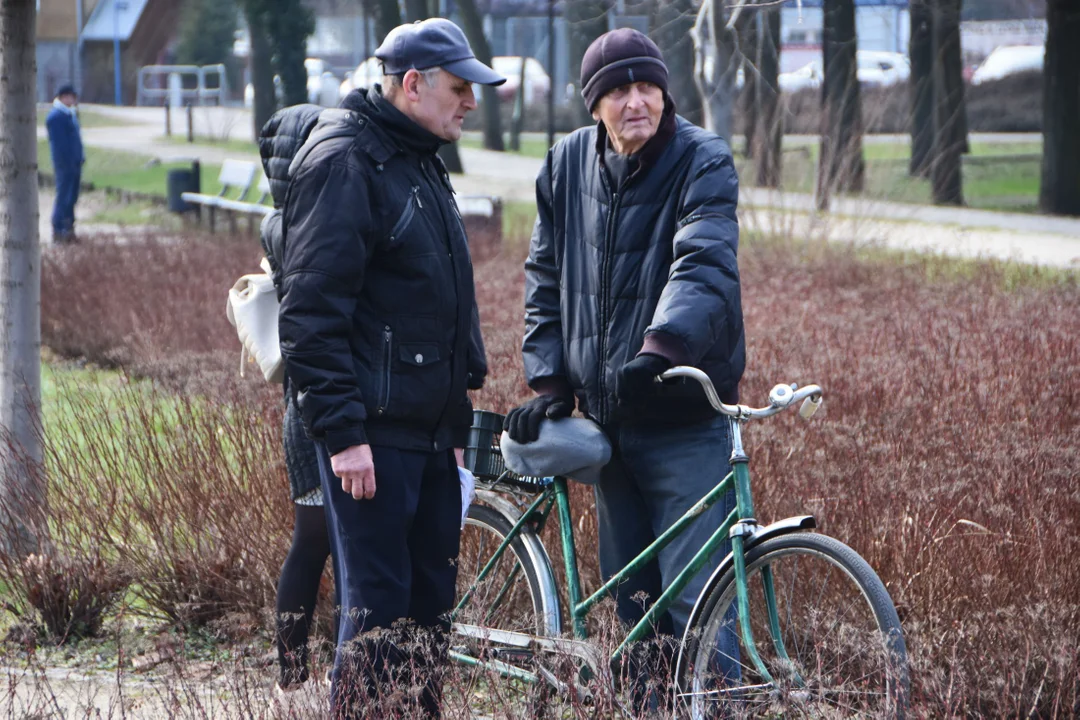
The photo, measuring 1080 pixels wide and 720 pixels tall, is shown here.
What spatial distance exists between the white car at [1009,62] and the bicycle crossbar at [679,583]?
37.3 metres

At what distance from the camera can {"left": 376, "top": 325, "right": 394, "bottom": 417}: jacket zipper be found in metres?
3.25

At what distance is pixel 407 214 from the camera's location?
3260 millimetres

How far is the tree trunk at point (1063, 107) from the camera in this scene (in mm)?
19188

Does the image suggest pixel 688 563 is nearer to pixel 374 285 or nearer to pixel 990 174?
pixel 374 285

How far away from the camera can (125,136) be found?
36656 millimetres

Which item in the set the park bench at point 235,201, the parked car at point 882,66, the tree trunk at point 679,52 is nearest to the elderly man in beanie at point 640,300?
the tree trunk at point 679,52

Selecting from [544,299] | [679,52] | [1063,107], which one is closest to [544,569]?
[544,299]

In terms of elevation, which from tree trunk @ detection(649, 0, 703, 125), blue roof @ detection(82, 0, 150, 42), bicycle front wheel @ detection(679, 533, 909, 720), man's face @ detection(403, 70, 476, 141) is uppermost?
blue roof @ detection(82, 0, 150, 42)

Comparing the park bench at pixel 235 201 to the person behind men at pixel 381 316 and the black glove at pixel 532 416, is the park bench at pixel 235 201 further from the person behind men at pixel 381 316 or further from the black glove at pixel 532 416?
the person behind men at pixel 381 316

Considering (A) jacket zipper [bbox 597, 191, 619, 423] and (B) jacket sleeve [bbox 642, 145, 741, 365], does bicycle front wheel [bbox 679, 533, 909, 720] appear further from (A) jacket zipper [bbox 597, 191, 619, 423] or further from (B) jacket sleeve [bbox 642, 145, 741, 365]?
(A) jacket zipper [bbox 597, 191, 619, 423]

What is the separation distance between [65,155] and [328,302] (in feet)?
53.9

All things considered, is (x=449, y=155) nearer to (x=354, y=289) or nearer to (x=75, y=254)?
(x=75, y=254)

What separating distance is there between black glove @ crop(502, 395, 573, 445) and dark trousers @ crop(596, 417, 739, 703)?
0.15 meters

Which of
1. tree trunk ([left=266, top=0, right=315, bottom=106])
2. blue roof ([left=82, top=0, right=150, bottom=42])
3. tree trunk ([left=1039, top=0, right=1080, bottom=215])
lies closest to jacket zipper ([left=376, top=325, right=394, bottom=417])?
tree trunk ([left=1039, top=0, right=1080, bottom=215])
